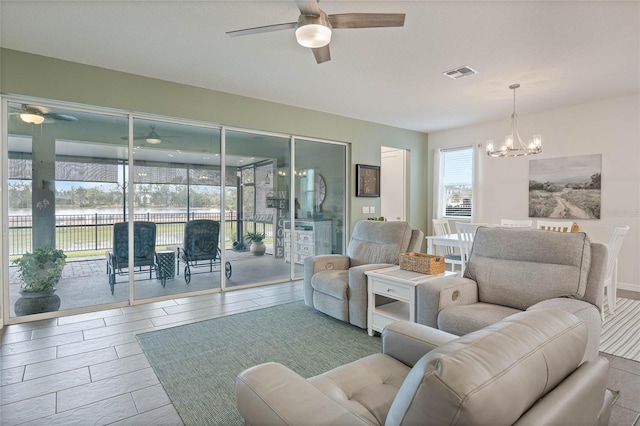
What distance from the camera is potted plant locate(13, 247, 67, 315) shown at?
3.68 m

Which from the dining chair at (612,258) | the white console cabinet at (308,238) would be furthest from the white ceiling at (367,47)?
the white console cabinet at (308,238)

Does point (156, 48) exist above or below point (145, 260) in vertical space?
above

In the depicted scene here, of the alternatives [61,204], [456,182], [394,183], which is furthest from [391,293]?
[394,183]

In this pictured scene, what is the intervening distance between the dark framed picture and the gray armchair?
2046 millimetres

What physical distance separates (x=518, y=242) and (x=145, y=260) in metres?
4.18

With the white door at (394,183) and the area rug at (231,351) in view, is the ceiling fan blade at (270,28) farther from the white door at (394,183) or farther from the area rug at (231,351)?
the white door at (394,183)

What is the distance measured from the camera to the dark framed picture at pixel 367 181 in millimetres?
6189

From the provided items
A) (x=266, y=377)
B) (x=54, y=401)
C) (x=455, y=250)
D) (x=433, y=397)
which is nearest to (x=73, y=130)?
(x=54, y=401)

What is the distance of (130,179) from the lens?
420 cm

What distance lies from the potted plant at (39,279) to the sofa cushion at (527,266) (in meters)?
4.33

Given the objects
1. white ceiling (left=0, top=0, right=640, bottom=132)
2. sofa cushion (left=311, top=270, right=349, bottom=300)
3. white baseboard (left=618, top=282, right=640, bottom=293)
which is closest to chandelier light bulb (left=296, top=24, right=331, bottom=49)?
white ceiling (left=0, top=0, right=640, bottom=132)

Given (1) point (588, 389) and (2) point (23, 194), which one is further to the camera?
(2) point (23, 194)

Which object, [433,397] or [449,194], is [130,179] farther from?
[449,194]

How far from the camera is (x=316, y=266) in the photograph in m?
3.97
